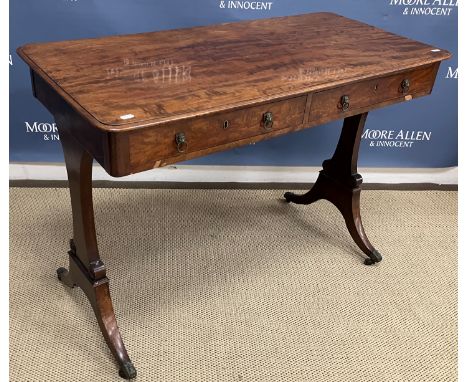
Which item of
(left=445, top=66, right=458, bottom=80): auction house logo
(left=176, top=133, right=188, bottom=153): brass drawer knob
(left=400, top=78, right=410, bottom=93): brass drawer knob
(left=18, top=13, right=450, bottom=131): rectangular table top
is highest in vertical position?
(left=18, top=13, right=450, bottom=131): rectangular table top

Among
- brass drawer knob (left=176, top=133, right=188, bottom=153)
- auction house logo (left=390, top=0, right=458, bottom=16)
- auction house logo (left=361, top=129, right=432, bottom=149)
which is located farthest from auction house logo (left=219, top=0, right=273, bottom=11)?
brass drawer knob (left=176, top=133, right=188, bottom=153)

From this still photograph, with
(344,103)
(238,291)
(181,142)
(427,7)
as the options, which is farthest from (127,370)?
(427,7)

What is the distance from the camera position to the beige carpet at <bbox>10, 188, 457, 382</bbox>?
1.79 metres

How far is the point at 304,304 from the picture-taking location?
6.73 ft

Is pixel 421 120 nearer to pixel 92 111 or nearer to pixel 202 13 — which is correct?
pixel 202 13

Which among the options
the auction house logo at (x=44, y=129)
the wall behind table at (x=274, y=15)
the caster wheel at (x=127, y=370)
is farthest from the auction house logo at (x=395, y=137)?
the caster wheel at (x=127, y=370)

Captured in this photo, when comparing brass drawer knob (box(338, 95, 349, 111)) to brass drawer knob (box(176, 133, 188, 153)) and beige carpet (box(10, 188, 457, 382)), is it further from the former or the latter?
beige carpet (box(10, 188, 457, 382))

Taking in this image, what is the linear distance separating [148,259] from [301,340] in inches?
29.3

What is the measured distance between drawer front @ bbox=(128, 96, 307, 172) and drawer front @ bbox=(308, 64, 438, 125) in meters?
0.08

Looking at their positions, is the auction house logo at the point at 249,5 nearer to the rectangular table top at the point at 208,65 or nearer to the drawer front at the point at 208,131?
the rectangular table top at the point at 208,65

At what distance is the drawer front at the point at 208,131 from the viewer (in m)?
1.29

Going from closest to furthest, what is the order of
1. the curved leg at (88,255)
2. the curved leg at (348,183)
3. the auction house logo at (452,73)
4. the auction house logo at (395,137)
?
the curved leg at (88,255)
the curved leg at (348,183)
the auction house logo at (452,73)
the auction house logo at (395,137)
